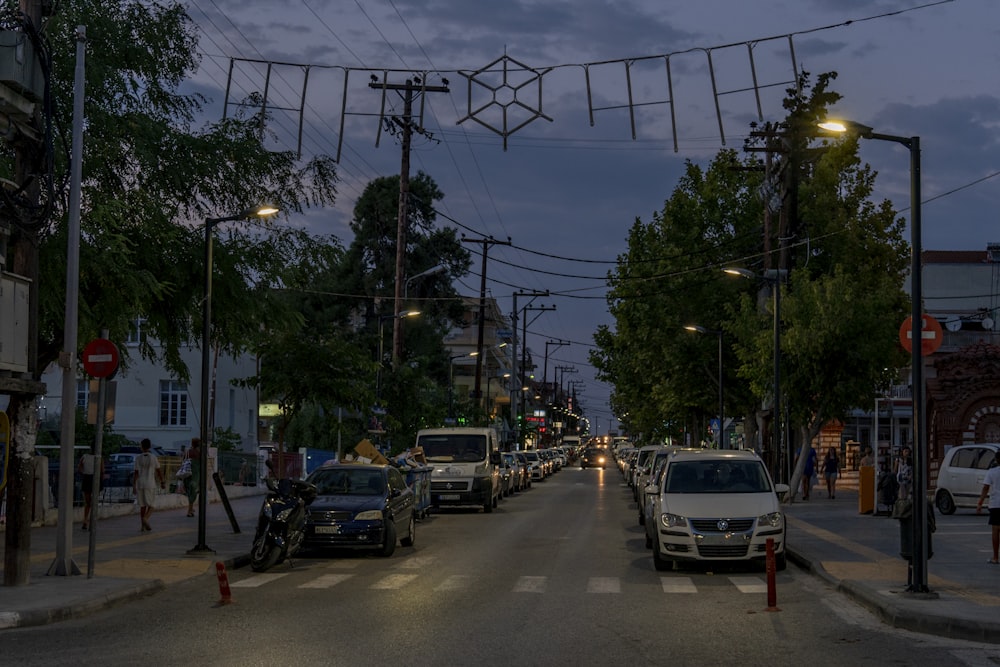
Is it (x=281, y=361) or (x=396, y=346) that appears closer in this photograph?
(x=281, y=361)

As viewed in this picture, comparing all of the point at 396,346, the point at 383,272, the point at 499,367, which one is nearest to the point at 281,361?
the point at 396,346

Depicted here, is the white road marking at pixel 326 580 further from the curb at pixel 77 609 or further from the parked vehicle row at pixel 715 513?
A: the parked vehicle row at pixel 715 513

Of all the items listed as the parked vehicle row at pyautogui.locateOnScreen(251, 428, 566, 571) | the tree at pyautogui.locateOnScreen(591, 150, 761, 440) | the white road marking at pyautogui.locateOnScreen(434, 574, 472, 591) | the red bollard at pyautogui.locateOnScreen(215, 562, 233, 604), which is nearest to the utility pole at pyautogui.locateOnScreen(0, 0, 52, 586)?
the red bollard at pyautogui.locateOnScreen(215, 562, 233, 604)

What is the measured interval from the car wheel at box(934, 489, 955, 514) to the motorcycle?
68.2ft

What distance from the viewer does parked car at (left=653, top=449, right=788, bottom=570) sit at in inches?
768

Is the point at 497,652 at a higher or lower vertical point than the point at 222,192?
lower

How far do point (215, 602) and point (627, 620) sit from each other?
5.12 meters

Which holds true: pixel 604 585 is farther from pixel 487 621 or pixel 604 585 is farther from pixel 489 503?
pixel 489 503

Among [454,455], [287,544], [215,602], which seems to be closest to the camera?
[215,602]

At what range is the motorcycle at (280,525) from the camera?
20016mm

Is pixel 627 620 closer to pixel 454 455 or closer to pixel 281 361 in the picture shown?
pixel 281 361

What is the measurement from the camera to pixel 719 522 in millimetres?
19562

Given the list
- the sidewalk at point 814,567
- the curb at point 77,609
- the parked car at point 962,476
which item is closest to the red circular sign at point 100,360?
the sidewalk at point 814,567

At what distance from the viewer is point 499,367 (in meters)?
145
